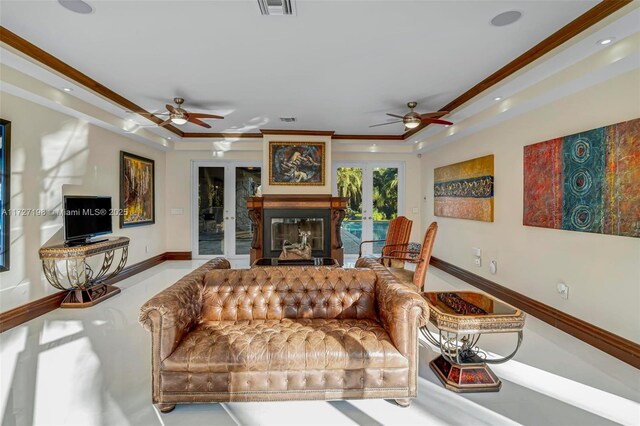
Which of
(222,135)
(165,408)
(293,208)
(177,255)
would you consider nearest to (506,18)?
(165,408)

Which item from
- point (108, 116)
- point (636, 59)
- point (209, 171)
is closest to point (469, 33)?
point (636, 59)

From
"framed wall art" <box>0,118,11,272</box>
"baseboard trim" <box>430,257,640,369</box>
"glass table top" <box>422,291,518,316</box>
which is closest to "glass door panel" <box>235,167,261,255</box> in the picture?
"framed wall art" <box>0,118,11,272</box>

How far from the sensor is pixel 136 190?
5668 mm

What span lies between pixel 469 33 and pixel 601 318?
2830mm

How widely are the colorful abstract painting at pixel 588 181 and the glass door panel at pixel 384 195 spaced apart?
3.63 m

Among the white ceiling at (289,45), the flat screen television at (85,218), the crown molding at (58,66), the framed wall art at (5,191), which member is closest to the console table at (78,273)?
the flat screen television at (85,218)

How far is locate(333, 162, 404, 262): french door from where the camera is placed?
7312 mm

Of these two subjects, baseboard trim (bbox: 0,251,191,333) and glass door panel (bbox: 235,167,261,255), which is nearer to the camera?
baseboard trim (bbox: 0,251,191,333)

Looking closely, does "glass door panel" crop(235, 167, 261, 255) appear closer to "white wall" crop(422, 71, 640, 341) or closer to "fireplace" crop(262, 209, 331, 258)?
"fireplace" crop(262, 209, 331, 258)

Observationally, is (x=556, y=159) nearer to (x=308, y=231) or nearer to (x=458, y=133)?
(x=458, y=133)

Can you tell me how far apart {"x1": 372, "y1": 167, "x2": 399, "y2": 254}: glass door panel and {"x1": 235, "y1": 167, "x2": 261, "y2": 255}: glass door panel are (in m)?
2.79

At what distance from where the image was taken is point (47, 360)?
2523 mm

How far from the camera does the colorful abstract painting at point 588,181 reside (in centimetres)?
259

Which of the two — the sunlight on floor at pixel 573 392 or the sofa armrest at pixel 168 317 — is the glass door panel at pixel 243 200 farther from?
the sunlight on floor at pixel 573 392
